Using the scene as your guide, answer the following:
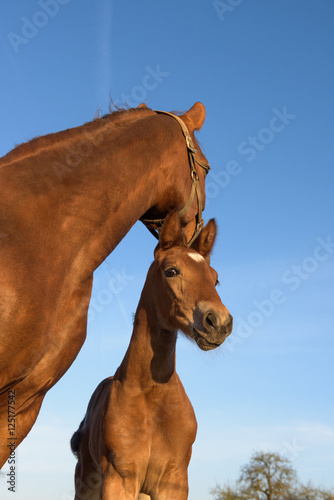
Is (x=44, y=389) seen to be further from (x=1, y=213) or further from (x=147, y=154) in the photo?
(x=147, y=154)

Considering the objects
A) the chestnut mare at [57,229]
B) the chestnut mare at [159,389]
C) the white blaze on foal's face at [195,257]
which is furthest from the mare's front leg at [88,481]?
the chestnut mare at [57,229]

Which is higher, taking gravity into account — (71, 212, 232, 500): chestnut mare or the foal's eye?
the foal's eye

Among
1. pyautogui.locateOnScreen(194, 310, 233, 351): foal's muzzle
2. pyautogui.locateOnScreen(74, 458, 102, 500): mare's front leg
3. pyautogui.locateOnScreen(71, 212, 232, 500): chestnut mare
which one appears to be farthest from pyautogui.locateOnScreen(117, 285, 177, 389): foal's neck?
pyautogui.locateOnScreen(74, 458, 102, 500): mare's front leg

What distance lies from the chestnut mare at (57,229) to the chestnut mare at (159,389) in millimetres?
1390

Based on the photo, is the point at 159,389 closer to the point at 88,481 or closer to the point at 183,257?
the point at 183,257

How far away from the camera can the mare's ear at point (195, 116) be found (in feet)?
10.4

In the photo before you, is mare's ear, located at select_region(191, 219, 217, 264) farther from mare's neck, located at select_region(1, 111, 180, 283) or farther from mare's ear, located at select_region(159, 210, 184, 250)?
mare's neck, located at select_region(1, 111, 180, 283)

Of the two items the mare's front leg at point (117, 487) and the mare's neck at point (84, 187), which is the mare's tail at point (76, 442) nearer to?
the mare's front leg at point (117, 487)

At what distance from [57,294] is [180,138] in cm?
137

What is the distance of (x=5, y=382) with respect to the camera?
1.75 metres

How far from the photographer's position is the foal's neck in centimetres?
454

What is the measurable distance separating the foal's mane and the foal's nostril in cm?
157

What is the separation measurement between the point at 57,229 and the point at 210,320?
197 centimetres

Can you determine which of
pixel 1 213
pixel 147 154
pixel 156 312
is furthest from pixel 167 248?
pixel 1 213
